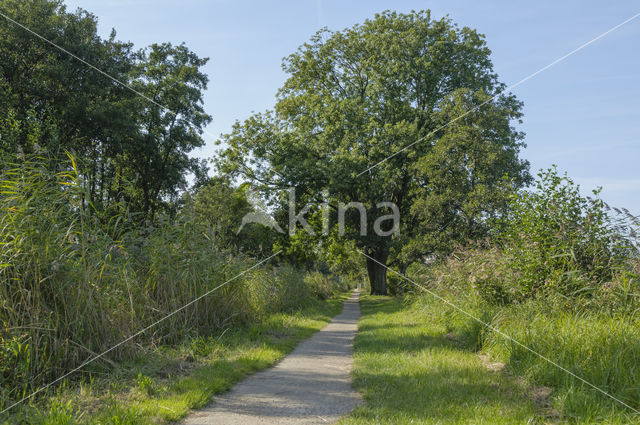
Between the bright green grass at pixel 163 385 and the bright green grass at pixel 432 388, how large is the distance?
1.74 metres

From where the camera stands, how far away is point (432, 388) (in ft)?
18.3

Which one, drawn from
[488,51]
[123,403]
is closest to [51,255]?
[123,403]

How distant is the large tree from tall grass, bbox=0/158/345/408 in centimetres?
1239

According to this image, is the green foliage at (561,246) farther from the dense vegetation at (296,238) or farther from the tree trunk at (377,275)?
the tree trunk at (377,275)

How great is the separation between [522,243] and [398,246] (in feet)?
50.8

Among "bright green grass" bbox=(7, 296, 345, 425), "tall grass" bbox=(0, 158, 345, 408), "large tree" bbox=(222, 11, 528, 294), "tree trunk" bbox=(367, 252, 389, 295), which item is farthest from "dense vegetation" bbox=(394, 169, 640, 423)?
"tree trunk" bbox=(367, 252, 389, 295)

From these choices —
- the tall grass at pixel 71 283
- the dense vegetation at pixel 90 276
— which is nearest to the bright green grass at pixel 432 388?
the dense vegetation at pixel 90 276

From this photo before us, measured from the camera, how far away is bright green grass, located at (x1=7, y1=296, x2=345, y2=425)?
4238mm

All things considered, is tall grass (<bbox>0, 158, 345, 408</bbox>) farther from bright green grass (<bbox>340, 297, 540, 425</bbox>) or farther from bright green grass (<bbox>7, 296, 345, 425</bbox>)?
bright green grass (<bbox>340, 297, 540, 425</bbox>)

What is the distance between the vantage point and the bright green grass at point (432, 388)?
4517 millimetres

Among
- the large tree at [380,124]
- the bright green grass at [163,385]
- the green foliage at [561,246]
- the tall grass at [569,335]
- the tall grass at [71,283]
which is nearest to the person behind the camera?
the bright green grass at [163,385]

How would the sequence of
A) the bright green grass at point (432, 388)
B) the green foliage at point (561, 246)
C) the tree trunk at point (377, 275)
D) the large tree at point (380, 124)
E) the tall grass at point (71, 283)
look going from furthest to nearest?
the tree trunk at point (377, 275)
the large tree at point (380, 124)
the green foliage at point (561, 246)
the tall grass at point (71, 283)
the bright green grass at point (432, 388)

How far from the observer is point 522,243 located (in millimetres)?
9227

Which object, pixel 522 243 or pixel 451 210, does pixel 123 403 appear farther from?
pixel 451 210
